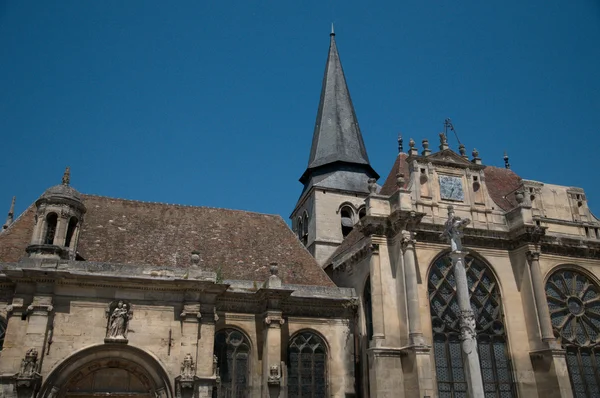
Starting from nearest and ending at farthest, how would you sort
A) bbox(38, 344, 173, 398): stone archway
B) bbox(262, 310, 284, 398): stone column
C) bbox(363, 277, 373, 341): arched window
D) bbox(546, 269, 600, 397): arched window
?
bbox(38, 344, 173, 398): stone archway, bbox(262, 310, 284, 398): stone column, bbox(363, 277, 373, 341): arched window, bbox(546, 269, 600, 397): arched window

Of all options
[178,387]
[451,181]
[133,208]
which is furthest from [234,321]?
[451,181]

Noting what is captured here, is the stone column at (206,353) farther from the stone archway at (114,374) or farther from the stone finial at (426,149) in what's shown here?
the stone finial at (426,149)

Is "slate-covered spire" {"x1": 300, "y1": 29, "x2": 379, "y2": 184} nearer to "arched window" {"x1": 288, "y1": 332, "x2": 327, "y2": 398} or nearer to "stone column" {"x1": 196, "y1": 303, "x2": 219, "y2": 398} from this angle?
"arched window" {"x1": 288, "y1": 332, "x2": 327, "y2": 398}

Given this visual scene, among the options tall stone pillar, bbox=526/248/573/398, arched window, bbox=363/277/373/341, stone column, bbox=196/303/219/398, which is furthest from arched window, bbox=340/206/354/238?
stone column, bbox=196/303/219/398

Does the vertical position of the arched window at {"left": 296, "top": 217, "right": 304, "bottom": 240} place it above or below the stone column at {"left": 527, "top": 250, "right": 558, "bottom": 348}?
above

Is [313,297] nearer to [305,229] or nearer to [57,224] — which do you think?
[57,224]

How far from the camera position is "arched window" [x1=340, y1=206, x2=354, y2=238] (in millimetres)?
28406

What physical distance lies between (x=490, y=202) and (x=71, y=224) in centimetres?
1544

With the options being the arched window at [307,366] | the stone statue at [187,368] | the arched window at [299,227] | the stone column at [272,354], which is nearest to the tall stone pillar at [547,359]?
the arched window at [307,366]

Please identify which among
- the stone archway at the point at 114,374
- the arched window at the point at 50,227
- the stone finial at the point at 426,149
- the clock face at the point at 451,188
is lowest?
the stone archway at the point at 114,374

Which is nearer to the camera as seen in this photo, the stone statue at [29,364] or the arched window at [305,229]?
the stone statue at [29,364]

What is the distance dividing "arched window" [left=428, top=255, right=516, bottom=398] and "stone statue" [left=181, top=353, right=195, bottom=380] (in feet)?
26.3

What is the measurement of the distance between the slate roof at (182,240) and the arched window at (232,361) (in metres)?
2.33

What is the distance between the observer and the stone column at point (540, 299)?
18.8 m
